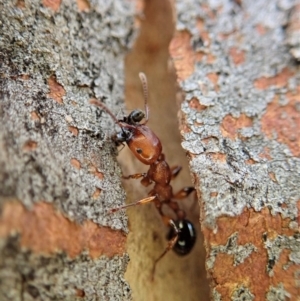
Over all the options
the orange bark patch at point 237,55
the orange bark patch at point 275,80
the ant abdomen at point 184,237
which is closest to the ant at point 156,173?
the ant abdomen at point 184,237

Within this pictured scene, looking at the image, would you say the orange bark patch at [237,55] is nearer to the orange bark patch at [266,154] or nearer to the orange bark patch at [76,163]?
the orange bark patch at [266,154]

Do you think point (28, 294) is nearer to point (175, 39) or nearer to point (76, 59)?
point (76, 59)

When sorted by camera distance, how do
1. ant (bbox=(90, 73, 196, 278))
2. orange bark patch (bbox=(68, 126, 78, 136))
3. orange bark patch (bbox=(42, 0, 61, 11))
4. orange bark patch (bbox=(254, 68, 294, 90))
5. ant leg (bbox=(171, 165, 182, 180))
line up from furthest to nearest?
1. ant leg (bbox=(171, 165, 182, 180))
2. ant (bbox=(90, 73, 196, 278))
3. orange bark patch (bbox=(254, 68, 294, 90))
4. orange bark patch (bbox=(42, 0, 61, 11))
5. orange bark patch (bbox=(68, 126, 78, 136))

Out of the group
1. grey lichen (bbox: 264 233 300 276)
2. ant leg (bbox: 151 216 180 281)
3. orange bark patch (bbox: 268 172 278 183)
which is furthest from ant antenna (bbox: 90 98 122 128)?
grey lichen (bbox: 264 233 300 276)

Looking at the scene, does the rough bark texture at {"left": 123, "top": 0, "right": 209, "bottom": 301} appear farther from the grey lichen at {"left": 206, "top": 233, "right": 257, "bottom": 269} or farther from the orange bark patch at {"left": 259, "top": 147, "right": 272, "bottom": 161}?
the orange bark patch at {"left": 259, "top": 147, "right": 272, "bottom": 161}

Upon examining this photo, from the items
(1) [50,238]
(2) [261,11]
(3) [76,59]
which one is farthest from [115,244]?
(2) [261,11]

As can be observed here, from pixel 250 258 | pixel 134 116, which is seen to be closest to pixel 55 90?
pixel 134 116

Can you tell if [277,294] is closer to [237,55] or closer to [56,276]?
[56,276]
